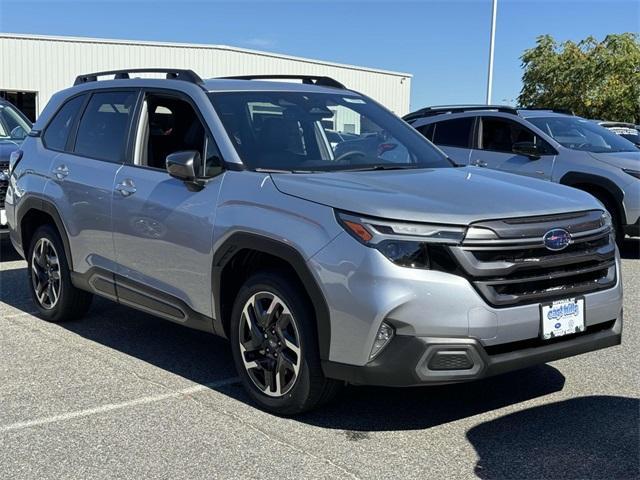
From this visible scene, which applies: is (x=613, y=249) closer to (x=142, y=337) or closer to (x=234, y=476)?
(x=234, y=476)

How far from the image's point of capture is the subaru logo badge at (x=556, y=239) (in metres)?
3.85

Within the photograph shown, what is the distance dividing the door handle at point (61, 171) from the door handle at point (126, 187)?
2.65 ft

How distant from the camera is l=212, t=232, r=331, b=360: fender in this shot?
386 cm

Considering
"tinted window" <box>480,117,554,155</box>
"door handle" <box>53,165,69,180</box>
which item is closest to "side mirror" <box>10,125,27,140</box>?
"door handle" <box>53,165,69,180</box>

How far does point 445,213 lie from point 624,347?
2.61 meters

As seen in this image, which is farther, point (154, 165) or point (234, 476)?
point (154, 165)

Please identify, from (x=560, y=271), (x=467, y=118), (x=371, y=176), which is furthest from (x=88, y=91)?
(x=467, y=118)

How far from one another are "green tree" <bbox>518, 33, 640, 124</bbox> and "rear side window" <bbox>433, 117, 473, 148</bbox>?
921 inches

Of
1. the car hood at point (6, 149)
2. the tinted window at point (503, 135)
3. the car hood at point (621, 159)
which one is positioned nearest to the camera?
the car hood at point (6, 149)

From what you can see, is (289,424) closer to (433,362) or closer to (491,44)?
(433,362)

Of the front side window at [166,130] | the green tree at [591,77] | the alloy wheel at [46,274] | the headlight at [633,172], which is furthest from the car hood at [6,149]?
the green tree at [591,77]

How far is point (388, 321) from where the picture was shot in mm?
3648

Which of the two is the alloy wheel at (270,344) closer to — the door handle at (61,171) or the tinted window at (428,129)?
the door handle at (61,171)

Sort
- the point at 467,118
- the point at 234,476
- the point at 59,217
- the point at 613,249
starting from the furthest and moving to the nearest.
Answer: the point at 467,118
the point at 59,217
the point at 613,249
the point at 234,476
